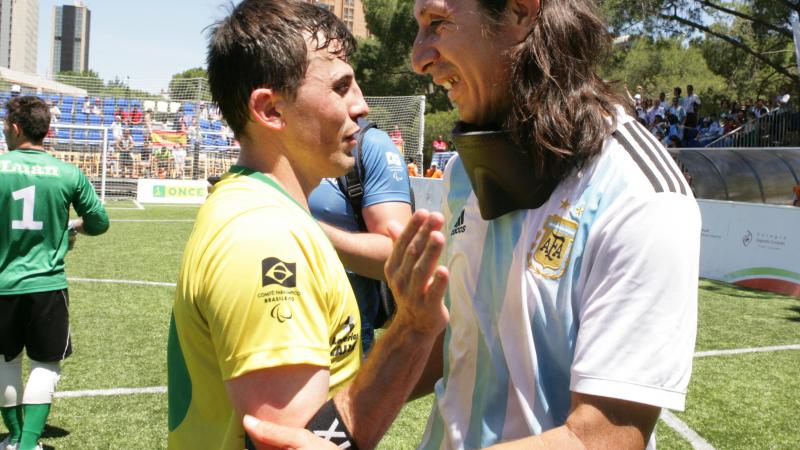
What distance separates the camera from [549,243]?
1.56 m

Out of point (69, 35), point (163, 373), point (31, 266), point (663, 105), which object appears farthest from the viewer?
point (69, 35)

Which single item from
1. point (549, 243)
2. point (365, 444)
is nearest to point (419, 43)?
point (549, 243)

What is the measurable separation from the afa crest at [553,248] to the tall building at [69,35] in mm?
175818

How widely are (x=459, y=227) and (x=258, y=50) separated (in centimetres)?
68

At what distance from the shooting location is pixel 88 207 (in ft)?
18.2

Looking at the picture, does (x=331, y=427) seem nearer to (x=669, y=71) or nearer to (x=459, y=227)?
(x=459, y=227)

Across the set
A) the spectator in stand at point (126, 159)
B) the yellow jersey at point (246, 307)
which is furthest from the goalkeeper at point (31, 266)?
the spectator in stand at point (126, 159)

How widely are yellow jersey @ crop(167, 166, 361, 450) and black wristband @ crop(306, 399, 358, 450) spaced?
9cm

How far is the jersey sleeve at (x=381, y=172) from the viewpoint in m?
3.50

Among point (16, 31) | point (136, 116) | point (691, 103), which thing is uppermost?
point (16, 31)

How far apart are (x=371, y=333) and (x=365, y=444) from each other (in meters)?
1.96

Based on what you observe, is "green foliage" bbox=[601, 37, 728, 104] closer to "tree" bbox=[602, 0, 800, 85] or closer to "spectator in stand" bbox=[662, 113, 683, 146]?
"tree" bbox=[602, 0, 800, 85]

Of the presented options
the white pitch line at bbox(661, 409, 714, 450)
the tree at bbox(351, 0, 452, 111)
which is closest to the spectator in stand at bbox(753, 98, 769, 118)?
the white pitch line at bbox(661, 409, 714, 450)

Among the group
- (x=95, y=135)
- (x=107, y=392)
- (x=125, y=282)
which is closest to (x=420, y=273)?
(x=107, y=392)
